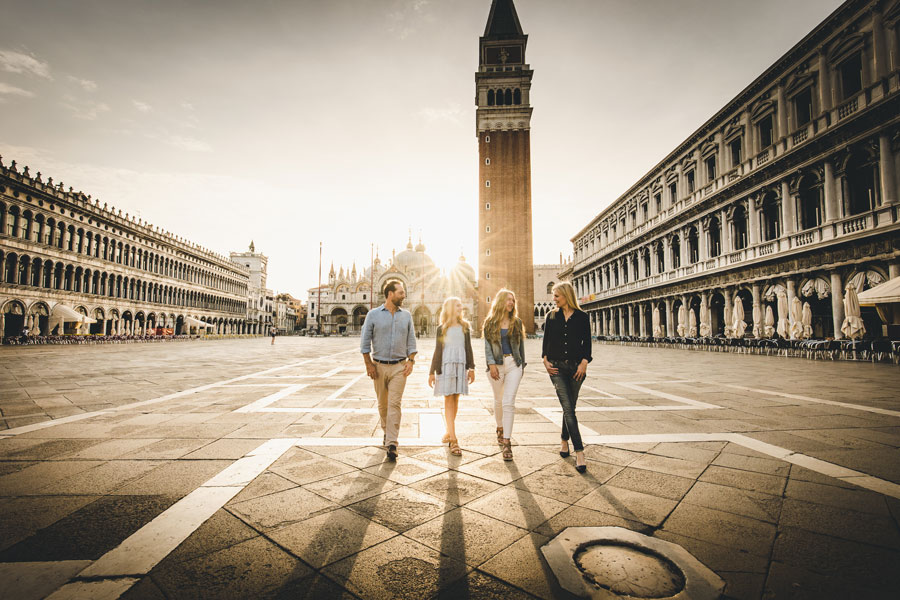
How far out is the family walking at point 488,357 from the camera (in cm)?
369

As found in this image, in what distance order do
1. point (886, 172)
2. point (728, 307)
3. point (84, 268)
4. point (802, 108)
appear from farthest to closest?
point (84, 268) < point (728, 307) < point (802, 108) < point (886, 172)

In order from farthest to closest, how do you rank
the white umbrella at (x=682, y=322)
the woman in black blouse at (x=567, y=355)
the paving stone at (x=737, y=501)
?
the white umbrella at (x=682, y=322) < the woman in black blouse at (x=567, y=355) < the paving stone at (x=737, y=501)

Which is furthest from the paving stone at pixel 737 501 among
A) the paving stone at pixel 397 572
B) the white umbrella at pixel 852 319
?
the white umbrella at pixel 852 319

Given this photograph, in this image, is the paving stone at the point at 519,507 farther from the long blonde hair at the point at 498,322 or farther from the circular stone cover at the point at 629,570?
the long blonde hair at the point at 498,322

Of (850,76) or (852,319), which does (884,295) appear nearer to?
(852,319)

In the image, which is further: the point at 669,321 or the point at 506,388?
the point at 669,321

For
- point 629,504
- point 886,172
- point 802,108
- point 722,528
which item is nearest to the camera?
point 722,528

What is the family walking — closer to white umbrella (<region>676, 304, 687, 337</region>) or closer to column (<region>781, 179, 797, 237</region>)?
column (<region>781, 179, 797, 237</region>)

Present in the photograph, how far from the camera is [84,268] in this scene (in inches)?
1367

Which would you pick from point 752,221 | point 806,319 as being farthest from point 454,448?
point 752,221

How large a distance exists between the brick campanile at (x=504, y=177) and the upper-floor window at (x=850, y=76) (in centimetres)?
2860

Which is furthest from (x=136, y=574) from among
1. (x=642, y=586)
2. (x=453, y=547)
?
(x=642, y=586)

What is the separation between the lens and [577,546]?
7.05ft

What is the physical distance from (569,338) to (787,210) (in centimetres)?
1948
